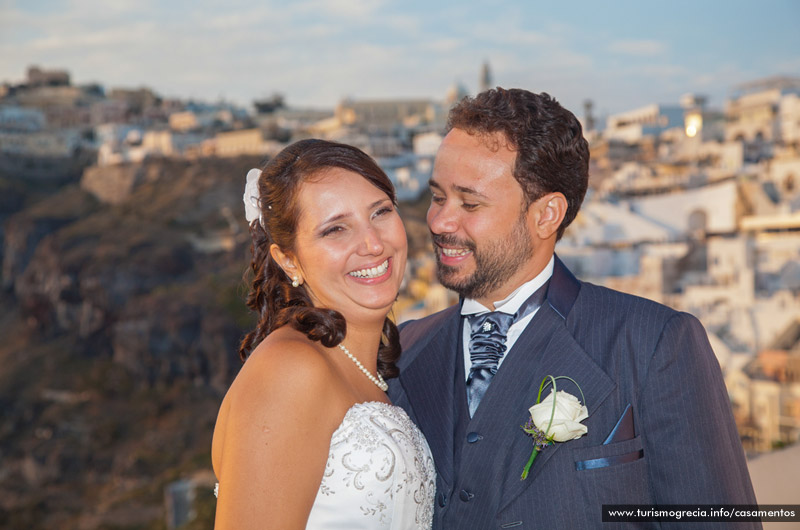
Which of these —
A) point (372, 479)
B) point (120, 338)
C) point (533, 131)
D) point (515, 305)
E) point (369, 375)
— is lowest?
point (120, 338)

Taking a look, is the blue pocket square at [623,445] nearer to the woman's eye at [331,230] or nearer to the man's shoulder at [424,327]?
the man's shoulder at [424,327]

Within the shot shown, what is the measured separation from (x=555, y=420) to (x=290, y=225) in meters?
1.21

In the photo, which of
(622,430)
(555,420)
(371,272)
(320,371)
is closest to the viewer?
(555,420)

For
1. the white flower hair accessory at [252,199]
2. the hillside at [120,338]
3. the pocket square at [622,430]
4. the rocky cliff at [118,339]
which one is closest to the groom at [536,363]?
the pocket square at [622,430]

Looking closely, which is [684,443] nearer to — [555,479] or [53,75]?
[555,479]

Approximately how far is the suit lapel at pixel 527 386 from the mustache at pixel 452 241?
1.21 ft

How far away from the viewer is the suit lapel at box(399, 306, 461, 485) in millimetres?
2893

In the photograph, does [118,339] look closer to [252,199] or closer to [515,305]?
[252,199]

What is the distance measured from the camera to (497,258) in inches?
116

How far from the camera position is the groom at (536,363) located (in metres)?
2.47

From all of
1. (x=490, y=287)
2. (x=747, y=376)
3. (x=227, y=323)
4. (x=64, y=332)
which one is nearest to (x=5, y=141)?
(x=64, y=332)

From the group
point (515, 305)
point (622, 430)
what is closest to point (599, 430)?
point (622, 430)

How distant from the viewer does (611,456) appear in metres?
2.50

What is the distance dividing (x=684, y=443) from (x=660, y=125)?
61.5 m
